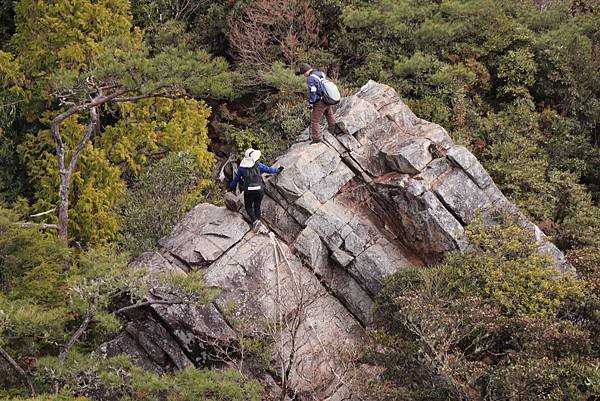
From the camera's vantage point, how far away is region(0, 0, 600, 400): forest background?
12258 millimetres

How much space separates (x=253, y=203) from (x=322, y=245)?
6.55ft

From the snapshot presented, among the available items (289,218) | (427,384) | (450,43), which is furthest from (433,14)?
(427,384)

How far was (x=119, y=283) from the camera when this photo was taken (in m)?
12.6

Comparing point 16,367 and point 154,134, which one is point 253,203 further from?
point 16,367

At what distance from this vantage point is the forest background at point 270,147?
12.3 meters

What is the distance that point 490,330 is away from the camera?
1227cm

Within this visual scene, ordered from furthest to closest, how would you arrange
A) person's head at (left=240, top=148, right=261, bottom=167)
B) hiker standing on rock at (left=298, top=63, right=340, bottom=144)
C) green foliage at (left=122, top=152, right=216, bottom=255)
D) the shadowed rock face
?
1. green foliage at (left=122, top=152, right=216, bottom=255)
2. hiker standing on rock at (left=298, top=63, right=340, bottom=144)
3. person's head at (left=240, top=148, right=261, bottom=167)
4. the shadowed rock face

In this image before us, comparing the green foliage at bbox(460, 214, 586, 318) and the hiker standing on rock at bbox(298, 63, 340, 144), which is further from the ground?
the hiker standing on rock at bbox(298, 63, 340, 144)

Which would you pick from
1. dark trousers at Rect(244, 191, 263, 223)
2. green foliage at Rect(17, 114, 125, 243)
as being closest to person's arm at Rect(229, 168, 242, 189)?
dark trousers at Rect(244, 191, 263, 223)

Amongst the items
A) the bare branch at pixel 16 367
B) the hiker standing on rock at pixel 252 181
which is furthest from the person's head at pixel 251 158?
the bare branch at pixel 16 367

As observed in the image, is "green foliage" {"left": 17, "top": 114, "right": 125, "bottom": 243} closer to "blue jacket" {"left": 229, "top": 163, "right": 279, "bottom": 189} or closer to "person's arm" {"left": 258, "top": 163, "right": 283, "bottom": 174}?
"blue jacket" {"left": 229, "top": 163, "right": 279, "bottom": 189}

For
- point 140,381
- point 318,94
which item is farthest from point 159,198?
point 140,381

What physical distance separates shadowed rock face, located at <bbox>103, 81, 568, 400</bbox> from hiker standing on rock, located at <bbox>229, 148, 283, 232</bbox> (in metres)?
0.48

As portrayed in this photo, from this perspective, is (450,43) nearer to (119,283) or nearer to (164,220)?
(164,220)
